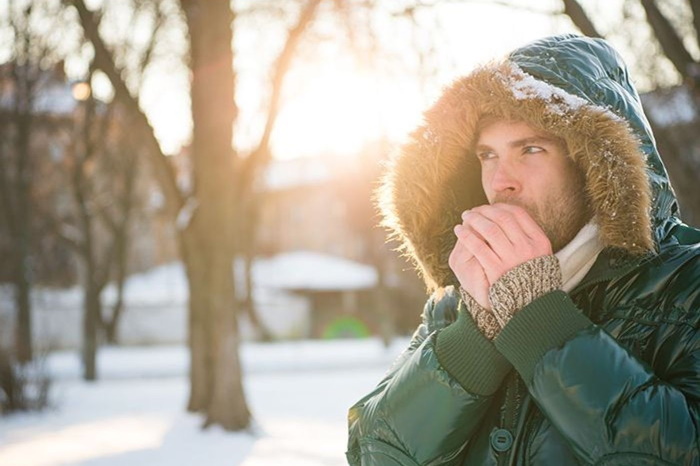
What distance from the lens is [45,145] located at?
29.0 meters

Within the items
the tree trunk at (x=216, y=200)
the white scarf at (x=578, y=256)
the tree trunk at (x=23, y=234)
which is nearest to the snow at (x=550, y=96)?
the white scarf at (x=578, y=256)

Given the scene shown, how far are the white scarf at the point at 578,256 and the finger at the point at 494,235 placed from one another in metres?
0.17

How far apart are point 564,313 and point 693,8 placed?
15.3 feet

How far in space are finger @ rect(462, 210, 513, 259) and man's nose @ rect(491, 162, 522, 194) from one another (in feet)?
0.65

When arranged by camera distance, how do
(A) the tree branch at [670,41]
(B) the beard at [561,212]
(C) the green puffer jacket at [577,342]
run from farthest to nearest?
(A) the tree branch at [670,41] → (B) the beard at [561,212] → (C) the green puffer jacket at [577,342]

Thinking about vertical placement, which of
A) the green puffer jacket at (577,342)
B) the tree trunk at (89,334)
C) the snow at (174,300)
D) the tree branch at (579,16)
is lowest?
the snow at (174,300)

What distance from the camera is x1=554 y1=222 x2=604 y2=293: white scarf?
1.90 m

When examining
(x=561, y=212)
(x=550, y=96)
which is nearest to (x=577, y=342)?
(x=561, y=212)

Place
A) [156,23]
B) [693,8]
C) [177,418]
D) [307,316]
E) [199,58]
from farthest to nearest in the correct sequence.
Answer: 1. [307,316]
2. [156,23]
3. [177,418]
4. [199,58]
5. [693,8]

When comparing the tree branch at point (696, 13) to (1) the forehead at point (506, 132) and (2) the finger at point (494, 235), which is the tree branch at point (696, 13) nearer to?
(1) the forehead at point (506, 132)

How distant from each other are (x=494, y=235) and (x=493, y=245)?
0.08ft

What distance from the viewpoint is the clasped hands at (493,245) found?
5.89ft

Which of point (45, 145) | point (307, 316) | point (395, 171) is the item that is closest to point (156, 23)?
point (45, 145)

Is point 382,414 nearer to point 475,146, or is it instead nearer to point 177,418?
point 475,146
